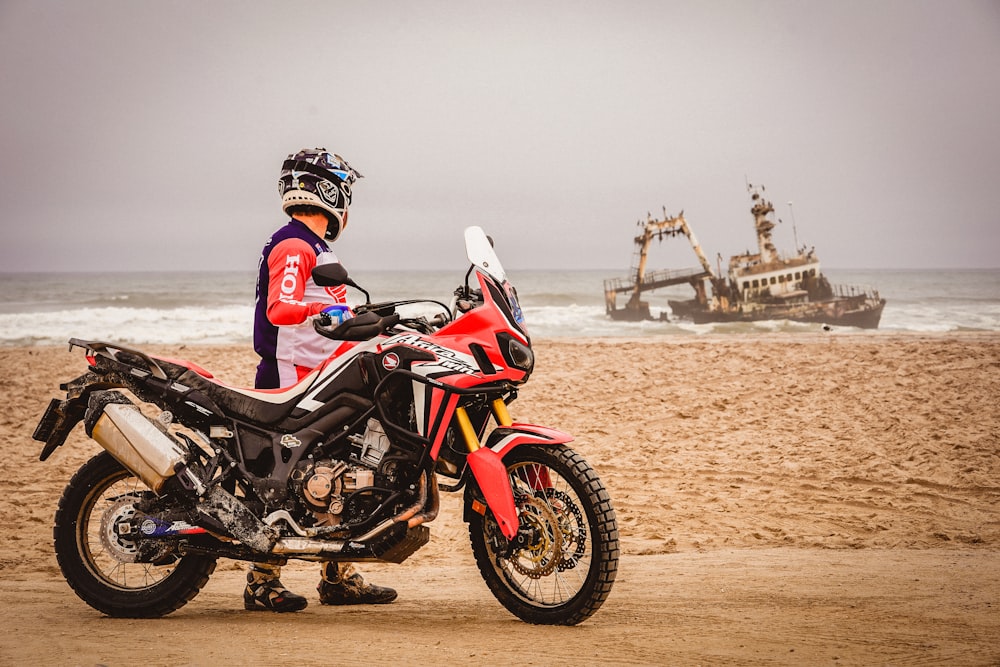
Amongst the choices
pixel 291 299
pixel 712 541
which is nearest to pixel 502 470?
pixel 291 299

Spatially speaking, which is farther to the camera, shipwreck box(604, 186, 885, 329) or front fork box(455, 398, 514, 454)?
shipwreck box(604, 186, 885, 329)

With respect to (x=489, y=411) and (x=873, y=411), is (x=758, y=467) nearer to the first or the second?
(x=873, y=411)

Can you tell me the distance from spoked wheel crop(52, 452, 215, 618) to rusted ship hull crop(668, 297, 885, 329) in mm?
30349

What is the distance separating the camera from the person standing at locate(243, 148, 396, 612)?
4672 millimetres

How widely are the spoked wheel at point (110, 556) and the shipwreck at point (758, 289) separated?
101ft

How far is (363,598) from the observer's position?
195 inches

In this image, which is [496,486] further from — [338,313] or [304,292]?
[304,292]

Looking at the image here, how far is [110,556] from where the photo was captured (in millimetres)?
4469

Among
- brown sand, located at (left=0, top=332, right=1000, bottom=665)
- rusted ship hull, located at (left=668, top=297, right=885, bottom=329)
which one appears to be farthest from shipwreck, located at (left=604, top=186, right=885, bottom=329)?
brown sand, located at (left=0, top=332, right=1000, bottom=665)

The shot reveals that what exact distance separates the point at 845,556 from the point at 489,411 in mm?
2912

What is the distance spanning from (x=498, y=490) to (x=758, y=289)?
3247 cm

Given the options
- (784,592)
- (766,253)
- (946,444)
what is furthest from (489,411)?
(766,253)

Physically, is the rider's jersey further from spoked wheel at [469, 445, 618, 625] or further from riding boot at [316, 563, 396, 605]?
spoked wheel at [469, 445, 618, 625]

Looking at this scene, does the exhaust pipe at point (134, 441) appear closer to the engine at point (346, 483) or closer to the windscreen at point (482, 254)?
the engine at point (346, 483)
